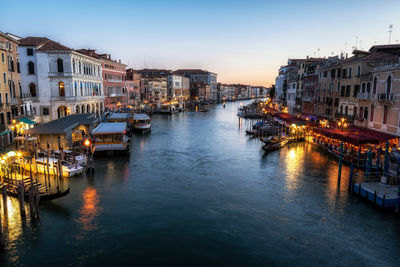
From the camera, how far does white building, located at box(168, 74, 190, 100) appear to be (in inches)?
4094

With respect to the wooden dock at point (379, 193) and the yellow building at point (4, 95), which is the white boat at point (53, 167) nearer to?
the yellow building at point (4, 95)

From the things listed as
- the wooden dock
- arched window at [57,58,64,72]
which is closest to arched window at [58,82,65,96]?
arched window at [57,58,64,72]

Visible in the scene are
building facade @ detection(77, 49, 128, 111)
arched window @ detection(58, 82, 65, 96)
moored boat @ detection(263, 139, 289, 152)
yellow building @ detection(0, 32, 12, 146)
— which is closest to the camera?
yellow building @ detection(0, 32, 12, 146)

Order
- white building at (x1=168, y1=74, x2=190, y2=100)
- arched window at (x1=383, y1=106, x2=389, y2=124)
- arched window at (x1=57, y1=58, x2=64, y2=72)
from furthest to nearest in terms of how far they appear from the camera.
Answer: white building at (x1=168, y1=74, x2=190, y2=100)
arched window at (x1=57, y1=58, x2=64, y2=72)
arched window at (x1=383, y1=106, x2=389, y2=124)

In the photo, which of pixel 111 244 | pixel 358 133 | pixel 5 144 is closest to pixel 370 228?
pixel 111 244

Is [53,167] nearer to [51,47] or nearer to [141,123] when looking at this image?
[51,47]

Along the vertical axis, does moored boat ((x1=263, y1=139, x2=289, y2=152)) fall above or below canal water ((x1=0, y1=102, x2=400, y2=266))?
above

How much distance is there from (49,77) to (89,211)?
94.9 ft

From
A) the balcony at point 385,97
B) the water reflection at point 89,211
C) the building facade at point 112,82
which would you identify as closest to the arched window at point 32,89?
the building facade at point 112,82

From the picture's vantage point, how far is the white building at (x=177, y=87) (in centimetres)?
10400

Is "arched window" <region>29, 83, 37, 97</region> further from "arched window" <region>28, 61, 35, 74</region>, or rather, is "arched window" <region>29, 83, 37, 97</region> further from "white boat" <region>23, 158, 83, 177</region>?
"white boat" <region>23, 158, 83, 177</region>

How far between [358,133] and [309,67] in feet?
78.3

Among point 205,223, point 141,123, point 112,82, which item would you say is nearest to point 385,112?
point 205,223

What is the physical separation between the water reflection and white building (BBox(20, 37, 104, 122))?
2430 centimetres
